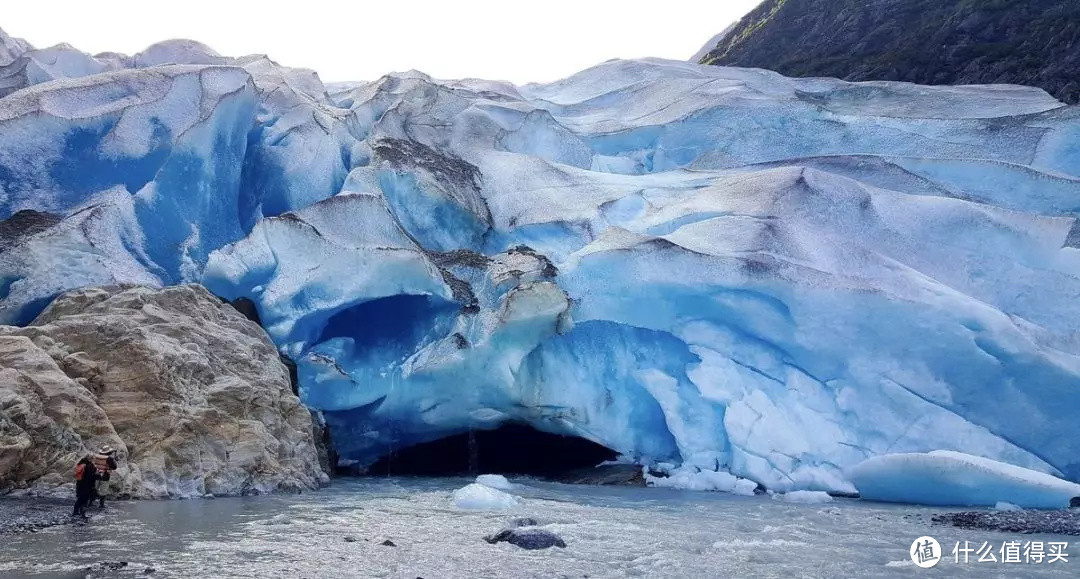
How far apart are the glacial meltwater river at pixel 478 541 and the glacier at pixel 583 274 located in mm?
2236

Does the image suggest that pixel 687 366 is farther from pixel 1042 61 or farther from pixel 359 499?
pixel 1042 61

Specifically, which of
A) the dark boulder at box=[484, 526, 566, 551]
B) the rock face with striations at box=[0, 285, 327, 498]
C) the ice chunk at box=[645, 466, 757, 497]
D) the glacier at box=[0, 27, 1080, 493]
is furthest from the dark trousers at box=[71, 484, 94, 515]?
the ice chunk at box=[645, 466, 757, 497]

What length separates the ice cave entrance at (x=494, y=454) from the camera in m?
14.4

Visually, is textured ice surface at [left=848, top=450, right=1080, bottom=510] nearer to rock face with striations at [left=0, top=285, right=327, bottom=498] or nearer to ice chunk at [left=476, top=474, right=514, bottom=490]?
ice chunk at [left=476, top=474, right=514, bottom=490]

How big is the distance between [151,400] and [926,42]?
74.8 feet

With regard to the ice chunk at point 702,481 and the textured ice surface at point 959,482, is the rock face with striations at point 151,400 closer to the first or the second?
the ice chunk at point 702,481

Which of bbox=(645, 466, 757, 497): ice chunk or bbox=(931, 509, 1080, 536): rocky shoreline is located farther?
bbox=(645, 466, 757, 497): ice chunk

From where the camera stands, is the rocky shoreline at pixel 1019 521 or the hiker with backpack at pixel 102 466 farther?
the rocky shoreline at pixel 1019 521

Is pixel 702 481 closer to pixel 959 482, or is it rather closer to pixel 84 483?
pixel 959 482

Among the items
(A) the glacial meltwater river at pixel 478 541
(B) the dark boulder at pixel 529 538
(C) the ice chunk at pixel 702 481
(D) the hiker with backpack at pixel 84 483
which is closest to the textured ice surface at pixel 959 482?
(A) the glacial meltwater river at pixel 478 541

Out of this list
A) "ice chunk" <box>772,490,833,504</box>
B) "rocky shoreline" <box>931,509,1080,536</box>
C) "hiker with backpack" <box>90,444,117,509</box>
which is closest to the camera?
"hiker with backpack" <box>90,444,117,509</box>

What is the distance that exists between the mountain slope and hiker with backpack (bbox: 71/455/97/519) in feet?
68.5

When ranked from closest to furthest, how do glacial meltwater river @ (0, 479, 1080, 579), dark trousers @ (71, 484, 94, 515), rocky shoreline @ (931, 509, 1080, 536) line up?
1. glacial meltwater river @ (0, 479, 1080, 579)
2. dark trousers @ (71, 484, 94, 515)
3. rocky shoreline @ (931, 509, 1080, 536)

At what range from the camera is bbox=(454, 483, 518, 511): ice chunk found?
31.3ft
